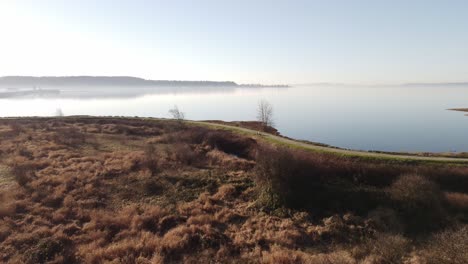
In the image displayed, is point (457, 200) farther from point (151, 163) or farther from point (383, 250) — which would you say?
point (151, 163)

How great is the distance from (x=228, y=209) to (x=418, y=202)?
44.1ft

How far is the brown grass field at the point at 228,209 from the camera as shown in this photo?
15.0m

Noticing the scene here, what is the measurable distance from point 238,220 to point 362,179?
11.9 meters

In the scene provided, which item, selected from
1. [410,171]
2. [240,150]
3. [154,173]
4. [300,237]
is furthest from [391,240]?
[240,150]

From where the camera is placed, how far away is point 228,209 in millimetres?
21312

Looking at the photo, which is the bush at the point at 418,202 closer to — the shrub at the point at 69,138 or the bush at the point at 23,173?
the bush at the point at 23,173

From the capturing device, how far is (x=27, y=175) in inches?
996

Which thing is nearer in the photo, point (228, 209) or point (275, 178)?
point (228, 209)

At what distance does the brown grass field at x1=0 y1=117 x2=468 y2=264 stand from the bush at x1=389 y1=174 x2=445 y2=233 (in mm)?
73

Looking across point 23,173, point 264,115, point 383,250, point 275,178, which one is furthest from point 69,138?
point 383,250

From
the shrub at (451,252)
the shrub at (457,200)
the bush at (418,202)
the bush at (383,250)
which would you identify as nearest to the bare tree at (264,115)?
the bush at (418,202)

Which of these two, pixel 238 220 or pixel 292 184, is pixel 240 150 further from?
pixel 238 220

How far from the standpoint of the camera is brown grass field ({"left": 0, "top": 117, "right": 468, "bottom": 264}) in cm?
1500

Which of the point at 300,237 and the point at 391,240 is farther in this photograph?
the point at 300,237
